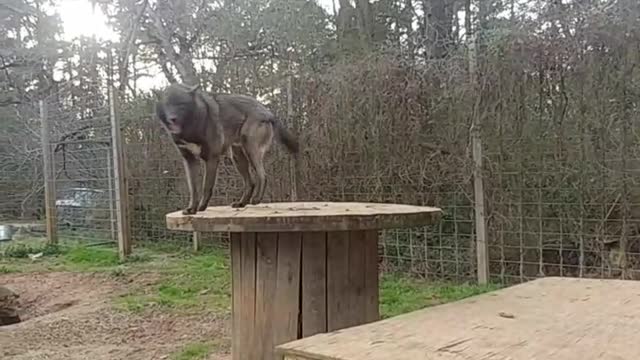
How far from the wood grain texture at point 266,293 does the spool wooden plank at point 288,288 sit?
0.05ft

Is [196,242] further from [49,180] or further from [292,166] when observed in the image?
[49,180]

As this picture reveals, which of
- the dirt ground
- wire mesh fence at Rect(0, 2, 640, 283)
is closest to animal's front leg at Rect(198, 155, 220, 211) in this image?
the dirt ground

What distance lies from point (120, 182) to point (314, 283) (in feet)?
15.4

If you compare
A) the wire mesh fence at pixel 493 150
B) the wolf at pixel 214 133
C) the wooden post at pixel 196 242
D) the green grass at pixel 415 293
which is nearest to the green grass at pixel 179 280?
the green grass at pixel 415 293

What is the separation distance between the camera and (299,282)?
97.0 inches

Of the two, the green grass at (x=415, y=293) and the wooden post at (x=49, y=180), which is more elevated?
the wooden post at (x=49, y=180)

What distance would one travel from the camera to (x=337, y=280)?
251 cm

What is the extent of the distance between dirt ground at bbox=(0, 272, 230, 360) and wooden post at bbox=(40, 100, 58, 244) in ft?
7.86

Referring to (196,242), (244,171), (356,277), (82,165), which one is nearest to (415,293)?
(244,171)

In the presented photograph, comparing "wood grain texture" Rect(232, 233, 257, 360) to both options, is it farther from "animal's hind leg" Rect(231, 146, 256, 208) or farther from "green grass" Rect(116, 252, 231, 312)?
"green grass" Rect(116, 252, 231, 312)

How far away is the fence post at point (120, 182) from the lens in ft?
21.8

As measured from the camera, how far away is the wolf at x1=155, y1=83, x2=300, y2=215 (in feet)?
8.39

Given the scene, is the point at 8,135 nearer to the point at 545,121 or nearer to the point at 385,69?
the point at 385,69

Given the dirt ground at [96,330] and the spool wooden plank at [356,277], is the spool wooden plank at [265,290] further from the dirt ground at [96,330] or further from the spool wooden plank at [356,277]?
the dirt ground at [96,330]
